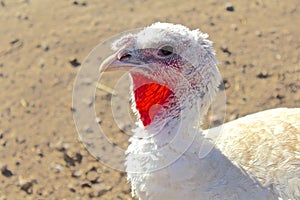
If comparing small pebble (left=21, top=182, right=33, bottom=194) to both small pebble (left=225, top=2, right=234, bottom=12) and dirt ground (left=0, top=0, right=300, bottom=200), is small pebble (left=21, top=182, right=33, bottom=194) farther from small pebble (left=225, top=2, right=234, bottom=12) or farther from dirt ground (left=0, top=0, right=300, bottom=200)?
small pebble (left=225, top=2, right=234, bottom=12)

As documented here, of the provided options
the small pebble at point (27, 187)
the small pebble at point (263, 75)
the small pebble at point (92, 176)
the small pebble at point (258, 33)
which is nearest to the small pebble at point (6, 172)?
the small pebble at point (27, 187)

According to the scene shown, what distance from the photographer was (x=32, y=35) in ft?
18.6

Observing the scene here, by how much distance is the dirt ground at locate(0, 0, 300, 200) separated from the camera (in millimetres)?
4438

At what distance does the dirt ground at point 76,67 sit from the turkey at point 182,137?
1.44m

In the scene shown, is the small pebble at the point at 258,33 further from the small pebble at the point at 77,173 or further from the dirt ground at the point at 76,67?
the small pebble at the point at 77,173

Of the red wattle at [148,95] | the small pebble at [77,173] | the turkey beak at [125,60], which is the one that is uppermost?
the turkey beak at [125,60]

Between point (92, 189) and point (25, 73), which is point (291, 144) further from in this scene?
point (25, 73)

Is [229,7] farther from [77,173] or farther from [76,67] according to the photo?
[77,173]

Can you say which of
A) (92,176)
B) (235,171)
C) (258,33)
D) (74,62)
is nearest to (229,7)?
(258,33)

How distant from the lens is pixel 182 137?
2.88m

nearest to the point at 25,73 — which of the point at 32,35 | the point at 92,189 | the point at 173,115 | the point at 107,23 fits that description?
the point at 32,35

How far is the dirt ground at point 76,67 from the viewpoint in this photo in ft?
14.6

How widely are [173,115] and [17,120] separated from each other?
7.92 feet

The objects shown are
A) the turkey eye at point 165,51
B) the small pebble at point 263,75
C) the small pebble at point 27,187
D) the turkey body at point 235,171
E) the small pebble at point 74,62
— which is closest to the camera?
the turkey eye at point 165,51
